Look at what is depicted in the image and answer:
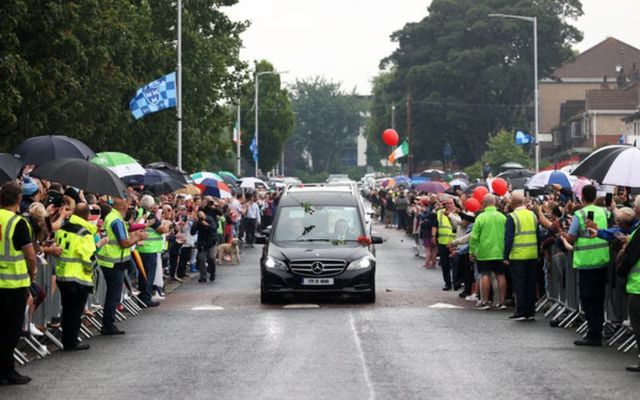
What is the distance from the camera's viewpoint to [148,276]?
23.5 metres

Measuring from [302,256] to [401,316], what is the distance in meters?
2.87

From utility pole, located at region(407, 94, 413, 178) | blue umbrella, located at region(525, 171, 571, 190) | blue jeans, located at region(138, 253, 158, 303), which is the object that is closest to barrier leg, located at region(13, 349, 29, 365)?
blue jeans, located at region(138, 253, 158, 303)

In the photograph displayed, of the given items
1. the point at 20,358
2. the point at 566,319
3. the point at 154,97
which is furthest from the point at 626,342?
the point at 154,97

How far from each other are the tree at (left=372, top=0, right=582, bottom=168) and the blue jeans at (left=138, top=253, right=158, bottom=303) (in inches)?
2900

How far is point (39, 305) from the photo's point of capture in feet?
54.7

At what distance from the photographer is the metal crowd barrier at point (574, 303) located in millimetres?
16766

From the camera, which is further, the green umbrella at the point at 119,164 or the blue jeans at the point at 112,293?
the green umbrella at the point at 119,164

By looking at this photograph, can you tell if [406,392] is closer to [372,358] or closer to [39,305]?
[372,358]

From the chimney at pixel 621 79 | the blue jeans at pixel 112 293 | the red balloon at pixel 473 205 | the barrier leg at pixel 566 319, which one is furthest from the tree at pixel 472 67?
the blue jeans at pixel 112 293

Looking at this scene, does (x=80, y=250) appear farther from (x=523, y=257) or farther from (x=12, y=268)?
(x=523, y=257)

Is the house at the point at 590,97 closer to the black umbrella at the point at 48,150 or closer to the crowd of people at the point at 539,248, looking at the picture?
the crowd of people at the point at 539,248

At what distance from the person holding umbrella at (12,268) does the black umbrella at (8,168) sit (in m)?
4.72

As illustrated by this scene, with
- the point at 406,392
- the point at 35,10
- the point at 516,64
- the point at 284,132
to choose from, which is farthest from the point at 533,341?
the point at 284,132

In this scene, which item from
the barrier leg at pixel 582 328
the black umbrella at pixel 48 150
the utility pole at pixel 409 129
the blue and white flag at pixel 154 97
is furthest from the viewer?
the utility pole at pixel 409 129
